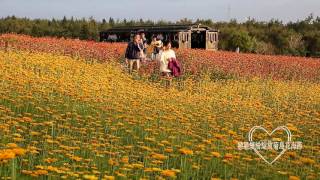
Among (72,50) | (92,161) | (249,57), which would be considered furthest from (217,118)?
(249,57)

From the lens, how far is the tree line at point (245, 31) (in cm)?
4173

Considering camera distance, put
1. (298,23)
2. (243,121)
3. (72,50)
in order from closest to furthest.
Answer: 1. (243,121)
2. (72,50)
3. (298,23)

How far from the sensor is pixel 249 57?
73.0 ft

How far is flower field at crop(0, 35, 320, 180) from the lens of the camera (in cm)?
589

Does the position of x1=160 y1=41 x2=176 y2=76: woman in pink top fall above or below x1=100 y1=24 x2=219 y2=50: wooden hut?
below

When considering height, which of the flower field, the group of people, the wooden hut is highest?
the wooden hut

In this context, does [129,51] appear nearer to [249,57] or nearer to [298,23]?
[249,57]

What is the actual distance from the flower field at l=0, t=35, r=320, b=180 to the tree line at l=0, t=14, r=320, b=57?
2312 centimetres

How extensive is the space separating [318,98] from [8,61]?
25.6 feet

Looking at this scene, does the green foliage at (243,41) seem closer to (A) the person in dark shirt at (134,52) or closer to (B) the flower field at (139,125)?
(B) the flower field at (139,125)

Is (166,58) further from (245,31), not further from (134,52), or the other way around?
(245,31)

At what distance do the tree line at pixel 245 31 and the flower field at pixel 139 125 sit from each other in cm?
2312

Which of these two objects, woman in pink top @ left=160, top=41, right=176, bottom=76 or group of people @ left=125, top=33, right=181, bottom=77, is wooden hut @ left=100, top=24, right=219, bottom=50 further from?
woman in pink top @ left=160, top=41, right=176, bottom=76

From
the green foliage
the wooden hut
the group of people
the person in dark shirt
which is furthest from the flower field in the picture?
the green foliage
